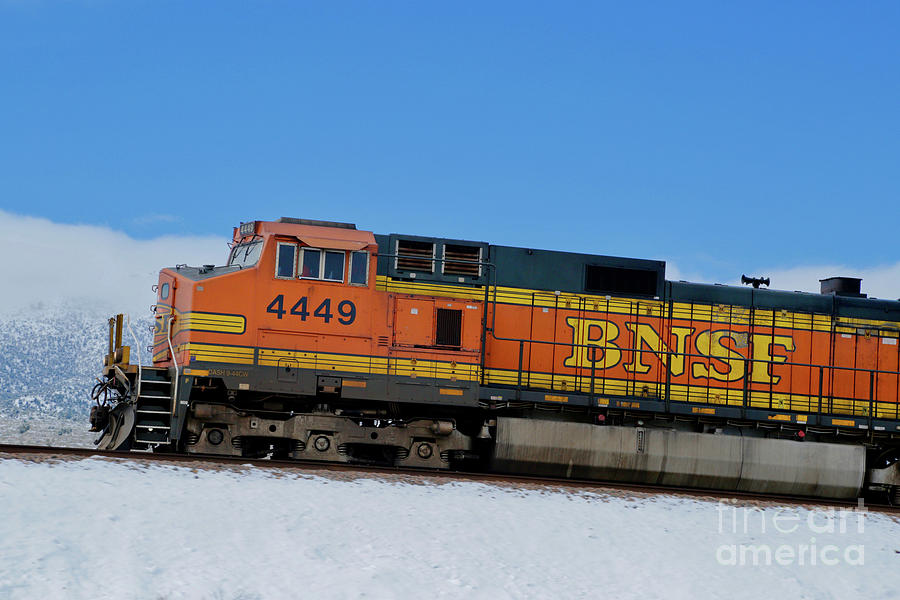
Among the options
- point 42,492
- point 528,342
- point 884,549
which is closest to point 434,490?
point 528,342

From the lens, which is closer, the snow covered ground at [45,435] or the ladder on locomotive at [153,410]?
the ladder on locomotive at [153,410]

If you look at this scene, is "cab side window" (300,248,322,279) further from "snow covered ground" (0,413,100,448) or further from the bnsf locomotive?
"snow covered ground" (0,413,100,448)

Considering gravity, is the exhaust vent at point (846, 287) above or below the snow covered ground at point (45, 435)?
above

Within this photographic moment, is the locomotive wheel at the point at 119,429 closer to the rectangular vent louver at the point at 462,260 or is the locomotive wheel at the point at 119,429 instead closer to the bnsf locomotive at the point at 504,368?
the bnsf locomotive at the point at 504,368

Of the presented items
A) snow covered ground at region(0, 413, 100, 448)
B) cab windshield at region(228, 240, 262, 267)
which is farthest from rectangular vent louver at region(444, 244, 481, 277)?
snow covered ground at region(0, 413, 100, 448)

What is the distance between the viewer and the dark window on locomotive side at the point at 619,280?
592 inches

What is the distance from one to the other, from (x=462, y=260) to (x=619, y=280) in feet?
9.19

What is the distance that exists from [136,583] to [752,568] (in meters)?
6.48

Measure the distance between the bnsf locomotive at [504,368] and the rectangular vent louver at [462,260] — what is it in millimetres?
31

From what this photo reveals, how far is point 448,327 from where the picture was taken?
13.9m

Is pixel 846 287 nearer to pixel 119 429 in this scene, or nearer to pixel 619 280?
pixel 619 280

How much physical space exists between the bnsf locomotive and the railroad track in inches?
25.9

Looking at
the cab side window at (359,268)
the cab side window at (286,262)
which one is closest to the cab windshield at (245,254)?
the cab side window at (286,262)

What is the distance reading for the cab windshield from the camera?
13.5 m
